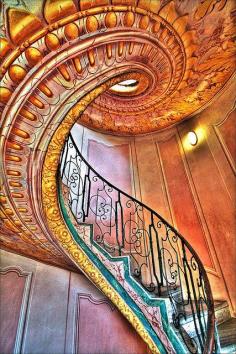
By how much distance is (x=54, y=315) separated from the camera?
3027 millimetres

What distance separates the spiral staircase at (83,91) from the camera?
5.15 feet

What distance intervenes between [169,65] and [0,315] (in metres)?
3.68

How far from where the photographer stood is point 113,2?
1.69m

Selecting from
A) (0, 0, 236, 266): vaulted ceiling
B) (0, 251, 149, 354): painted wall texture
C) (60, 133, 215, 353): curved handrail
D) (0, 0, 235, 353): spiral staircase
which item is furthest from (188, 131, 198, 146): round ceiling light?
(0, 251, 149, 354): painted wall texture

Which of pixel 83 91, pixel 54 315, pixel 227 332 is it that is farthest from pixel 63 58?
pixel 227 332

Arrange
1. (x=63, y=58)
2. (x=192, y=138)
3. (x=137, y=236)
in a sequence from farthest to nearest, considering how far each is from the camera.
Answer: (x=192, y=138), (x=137, y=236), (x=63, y=58)

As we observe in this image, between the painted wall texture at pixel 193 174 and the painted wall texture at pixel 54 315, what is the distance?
157 cm

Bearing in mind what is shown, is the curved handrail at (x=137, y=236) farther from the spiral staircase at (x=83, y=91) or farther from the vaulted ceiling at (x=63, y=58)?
the vaulted ceiling at (x=63, y=58)

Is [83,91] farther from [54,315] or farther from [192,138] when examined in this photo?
[192,138]

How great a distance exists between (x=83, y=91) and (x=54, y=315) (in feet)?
9.19

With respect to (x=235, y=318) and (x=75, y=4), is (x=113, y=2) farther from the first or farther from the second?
(x=235, y=318)

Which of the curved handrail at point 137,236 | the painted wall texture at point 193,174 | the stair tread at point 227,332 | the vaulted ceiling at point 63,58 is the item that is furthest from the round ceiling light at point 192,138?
the stair tread at point 227,332

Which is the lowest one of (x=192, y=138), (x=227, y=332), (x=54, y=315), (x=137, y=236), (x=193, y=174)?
(x=227, y=332)

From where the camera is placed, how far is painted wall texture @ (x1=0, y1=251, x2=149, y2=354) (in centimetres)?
277
